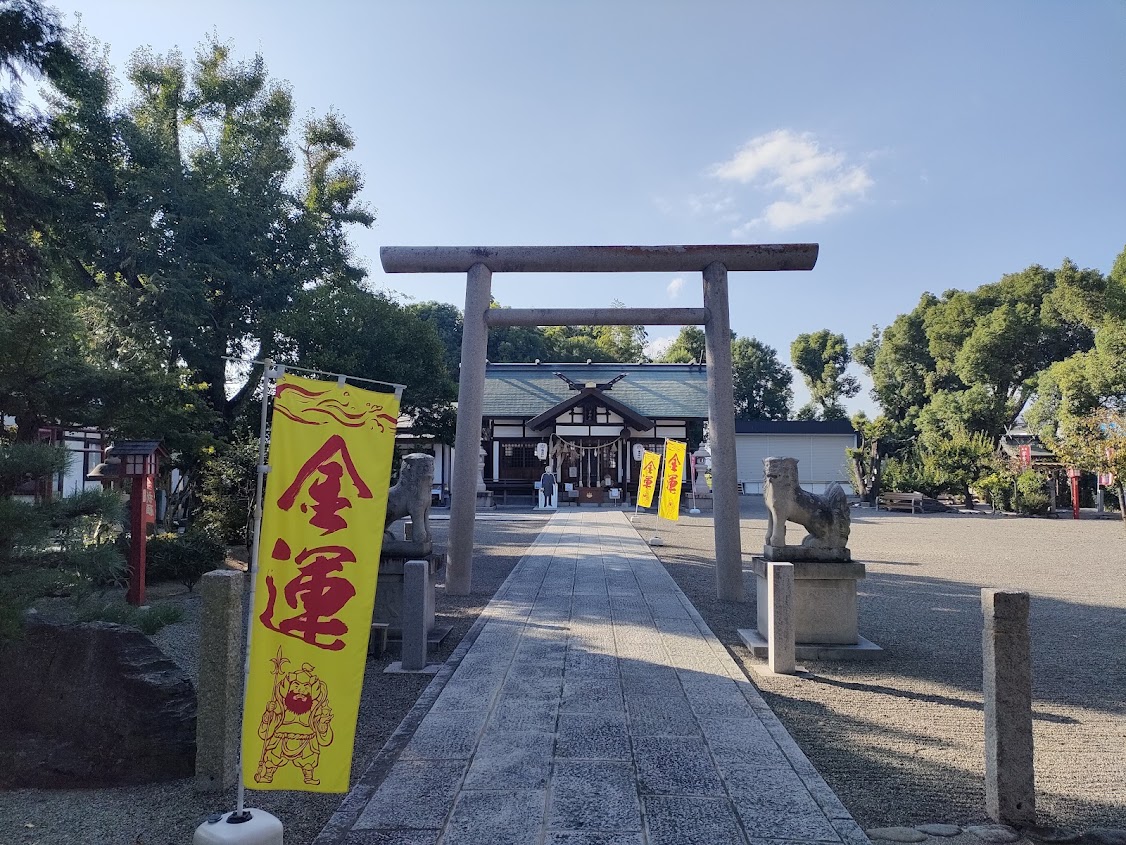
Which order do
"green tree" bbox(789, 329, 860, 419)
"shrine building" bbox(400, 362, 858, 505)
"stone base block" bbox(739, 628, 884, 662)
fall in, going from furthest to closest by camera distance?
"green tree" bbox(789, 329, 860, 419), "shrine building" bbox(400, 362, 858, 505), "stone base block" bbox(739, 628, 884, 662)

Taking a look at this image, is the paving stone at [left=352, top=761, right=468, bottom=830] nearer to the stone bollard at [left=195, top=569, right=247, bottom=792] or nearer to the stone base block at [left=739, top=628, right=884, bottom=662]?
the stone bollard at [left=195, top=569, right=247, bottom=792]

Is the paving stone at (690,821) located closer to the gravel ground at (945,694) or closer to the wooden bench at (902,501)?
the gravel ground at (945,694)

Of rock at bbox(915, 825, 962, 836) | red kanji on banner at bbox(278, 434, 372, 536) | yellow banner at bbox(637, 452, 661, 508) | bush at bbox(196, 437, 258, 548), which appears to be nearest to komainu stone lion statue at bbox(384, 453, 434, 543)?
red kanji on banner at bbox(278, 434, 372, 536)

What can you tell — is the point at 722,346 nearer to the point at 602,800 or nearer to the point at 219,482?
the point at 602,800

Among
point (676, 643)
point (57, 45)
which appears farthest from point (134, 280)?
point (676, 643)

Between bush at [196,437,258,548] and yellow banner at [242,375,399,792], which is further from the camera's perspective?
bush at [196,437,258,548]

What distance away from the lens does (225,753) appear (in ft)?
11.6

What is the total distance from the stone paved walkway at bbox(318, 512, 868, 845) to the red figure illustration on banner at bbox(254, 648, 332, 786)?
0.38 meters

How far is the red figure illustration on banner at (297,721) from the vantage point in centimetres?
303

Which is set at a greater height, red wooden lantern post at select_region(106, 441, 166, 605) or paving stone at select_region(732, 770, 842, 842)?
red wooden lantern post at select_region(106, 441, 166, 605)

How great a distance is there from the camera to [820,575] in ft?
20.3

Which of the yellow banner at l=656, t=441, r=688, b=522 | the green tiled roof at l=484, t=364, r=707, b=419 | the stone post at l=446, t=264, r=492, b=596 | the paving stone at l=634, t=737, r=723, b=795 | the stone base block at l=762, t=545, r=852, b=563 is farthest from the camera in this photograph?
the green tiled roof at l=484, t=364, r=707, b=419

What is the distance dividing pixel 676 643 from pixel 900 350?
3904 centimetres

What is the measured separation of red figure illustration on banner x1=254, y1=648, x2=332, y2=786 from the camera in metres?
3.03
